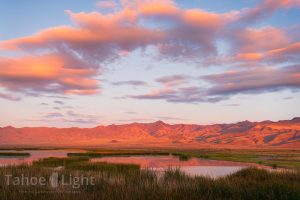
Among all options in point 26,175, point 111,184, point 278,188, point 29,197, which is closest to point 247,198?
point 278,188

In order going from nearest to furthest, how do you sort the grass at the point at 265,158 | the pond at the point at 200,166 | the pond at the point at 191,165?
the pond at the point at 200,166 < the pond at the point at 191,165 < the grass at the point at 265,158

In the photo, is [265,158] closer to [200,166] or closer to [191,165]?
[191,165]

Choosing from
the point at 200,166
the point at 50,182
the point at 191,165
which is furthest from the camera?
the point at 191,165

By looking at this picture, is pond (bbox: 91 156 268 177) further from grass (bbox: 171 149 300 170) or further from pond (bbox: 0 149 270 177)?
grass (bbox: 171 149 300 170)

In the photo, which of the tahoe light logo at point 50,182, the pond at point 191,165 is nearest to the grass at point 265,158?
the pond at point 191,165

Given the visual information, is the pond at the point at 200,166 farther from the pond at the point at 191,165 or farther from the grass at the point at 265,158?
the grass at the point at 265,158

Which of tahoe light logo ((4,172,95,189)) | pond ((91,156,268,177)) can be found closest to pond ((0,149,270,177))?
pond ((91,156,268,177))

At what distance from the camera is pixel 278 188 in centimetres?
1562

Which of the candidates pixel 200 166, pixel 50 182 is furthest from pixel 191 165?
pixel 50 182

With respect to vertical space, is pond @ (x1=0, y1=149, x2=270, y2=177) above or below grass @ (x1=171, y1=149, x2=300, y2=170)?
above

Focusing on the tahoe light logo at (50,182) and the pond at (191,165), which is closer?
the tahoe light logo at (50,182)

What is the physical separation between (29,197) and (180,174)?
11.2 meters

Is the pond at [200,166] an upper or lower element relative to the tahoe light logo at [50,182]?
lower

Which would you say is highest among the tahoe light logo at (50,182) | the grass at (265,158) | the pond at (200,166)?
the tahoe light logo at (50,182)
